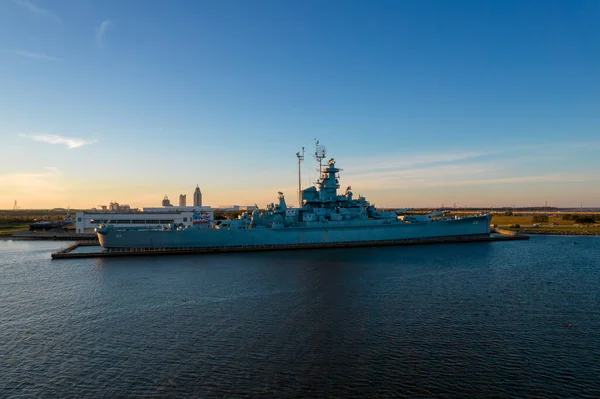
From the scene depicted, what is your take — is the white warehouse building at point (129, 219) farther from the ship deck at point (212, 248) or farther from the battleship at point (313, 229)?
the battleship at point (313, 229)

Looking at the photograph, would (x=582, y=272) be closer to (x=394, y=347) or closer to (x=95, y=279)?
(x=394, y=347)

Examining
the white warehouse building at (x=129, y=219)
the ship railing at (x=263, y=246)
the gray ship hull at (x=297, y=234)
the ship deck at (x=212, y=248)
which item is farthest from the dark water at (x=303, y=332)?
the white warehouse building at (x=129, y=219)

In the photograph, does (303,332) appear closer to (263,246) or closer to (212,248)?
(263,246)

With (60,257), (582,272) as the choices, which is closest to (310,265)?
(582,272)

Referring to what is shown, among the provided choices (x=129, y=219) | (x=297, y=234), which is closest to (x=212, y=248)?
(x=297, y=234)

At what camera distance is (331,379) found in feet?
43.3

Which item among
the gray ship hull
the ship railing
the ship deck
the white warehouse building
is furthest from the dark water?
the white warehouse building

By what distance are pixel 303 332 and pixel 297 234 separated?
30173 mm

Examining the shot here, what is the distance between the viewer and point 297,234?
47.8 m

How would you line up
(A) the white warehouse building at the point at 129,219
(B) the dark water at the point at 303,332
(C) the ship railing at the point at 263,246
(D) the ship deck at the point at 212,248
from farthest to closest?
(A) the white warehouse building at the point at 129,219
(C) the ship railing at the point at 263,246
(D) the ship deck at the point at 212,248
(B) the dark water at the point at 303,332

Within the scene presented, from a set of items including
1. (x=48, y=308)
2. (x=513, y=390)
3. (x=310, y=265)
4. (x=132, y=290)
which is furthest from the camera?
(x=310, y=265)

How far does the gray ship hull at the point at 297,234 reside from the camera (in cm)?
4422

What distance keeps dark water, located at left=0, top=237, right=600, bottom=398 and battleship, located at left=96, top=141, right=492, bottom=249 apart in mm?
11941

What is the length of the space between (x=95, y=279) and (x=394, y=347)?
1005 inches
